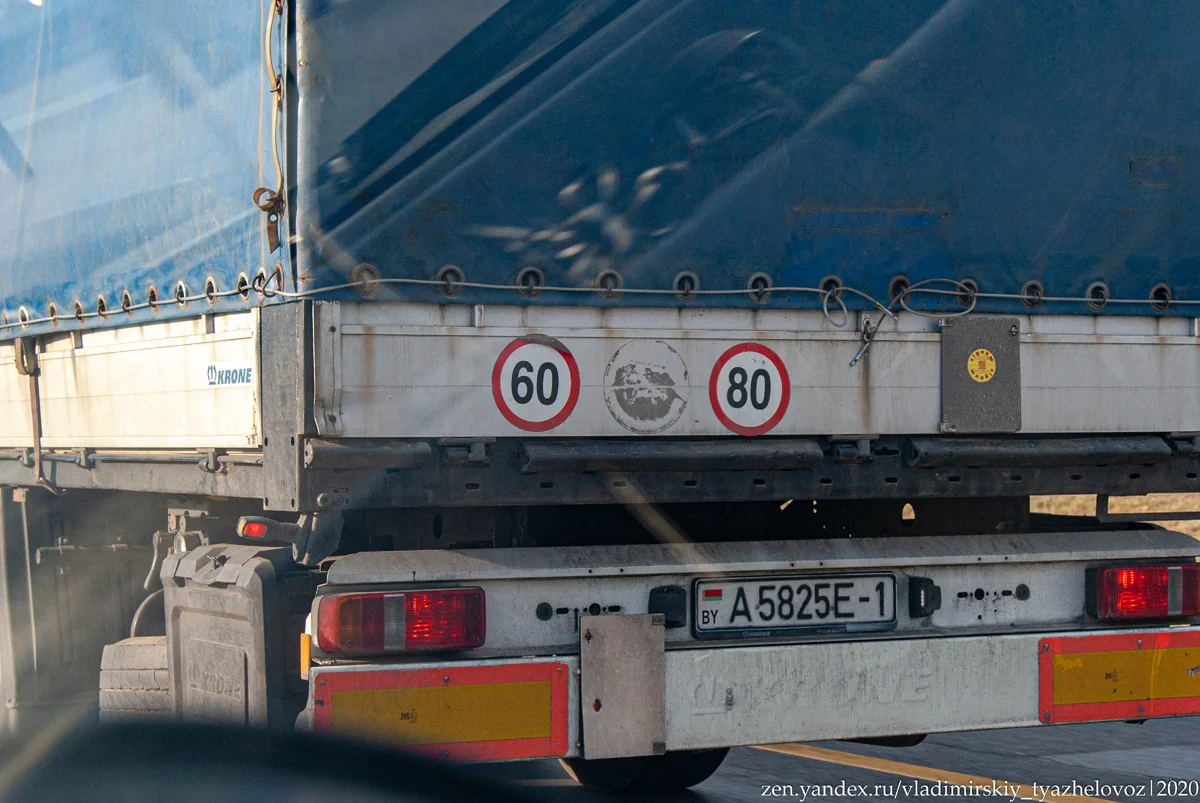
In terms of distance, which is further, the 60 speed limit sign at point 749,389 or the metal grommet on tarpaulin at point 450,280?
the 60 speed limit sign at point 749,389

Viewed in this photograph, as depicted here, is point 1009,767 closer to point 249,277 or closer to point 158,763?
point 249,277

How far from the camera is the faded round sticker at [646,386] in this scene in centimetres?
454

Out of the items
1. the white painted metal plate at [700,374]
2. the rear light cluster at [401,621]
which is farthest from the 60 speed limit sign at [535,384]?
the rear light cluster at [401,621]

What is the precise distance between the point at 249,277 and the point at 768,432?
1623mm

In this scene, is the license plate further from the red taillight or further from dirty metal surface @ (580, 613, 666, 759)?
the red taillight

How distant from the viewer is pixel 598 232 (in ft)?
15.1

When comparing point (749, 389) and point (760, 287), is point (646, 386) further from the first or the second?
point (760, 287)

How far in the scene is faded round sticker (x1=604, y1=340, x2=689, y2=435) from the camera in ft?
14.9

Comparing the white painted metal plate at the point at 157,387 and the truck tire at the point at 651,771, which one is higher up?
the white painted metal plate at the point at 157,387

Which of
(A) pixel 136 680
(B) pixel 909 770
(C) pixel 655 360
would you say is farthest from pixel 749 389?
(B) pixel 909 770

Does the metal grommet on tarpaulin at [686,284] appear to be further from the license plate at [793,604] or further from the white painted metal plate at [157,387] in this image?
the white painted metal plate at [157,387]

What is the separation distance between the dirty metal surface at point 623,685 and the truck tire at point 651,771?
1.50 m

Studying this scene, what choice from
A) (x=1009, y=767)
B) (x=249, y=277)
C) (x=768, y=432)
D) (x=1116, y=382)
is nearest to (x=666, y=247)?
(x=768, y=432)

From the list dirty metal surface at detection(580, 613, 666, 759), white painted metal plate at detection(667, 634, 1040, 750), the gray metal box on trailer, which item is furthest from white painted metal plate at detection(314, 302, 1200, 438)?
the gray metal box on trailer
